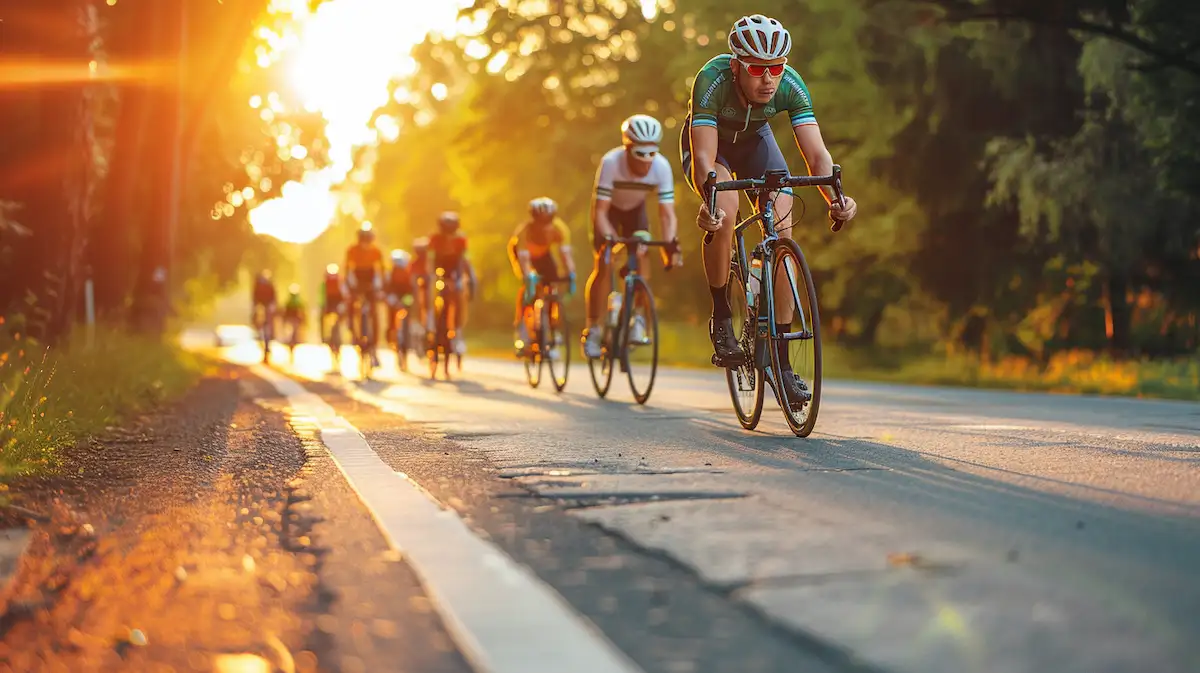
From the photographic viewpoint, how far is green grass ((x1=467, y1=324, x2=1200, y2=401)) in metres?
16.3

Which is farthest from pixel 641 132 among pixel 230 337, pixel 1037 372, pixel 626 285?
pixel 230 337

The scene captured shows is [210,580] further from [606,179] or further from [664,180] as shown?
[664,180]

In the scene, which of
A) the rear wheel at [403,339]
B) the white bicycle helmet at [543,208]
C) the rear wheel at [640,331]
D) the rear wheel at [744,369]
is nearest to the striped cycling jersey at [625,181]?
the rear wheel at [640,331]

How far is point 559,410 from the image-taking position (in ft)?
36.0

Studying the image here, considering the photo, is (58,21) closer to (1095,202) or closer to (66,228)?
(66,228)

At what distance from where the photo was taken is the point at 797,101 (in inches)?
331

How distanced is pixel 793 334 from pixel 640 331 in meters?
4.07

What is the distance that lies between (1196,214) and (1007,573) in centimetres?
1896

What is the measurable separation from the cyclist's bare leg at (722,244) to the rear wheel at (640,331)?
10.3 ft

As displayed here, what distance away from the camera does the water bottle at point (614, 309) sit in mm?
12375

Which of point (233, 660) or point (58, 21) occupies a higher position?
point (58, 21)

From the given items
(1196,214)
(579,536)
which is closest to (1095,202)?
(1196,214)

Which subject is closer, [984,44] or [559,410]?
[559,410]

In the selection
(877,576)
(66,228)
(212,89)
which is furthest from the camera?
(212,89)
